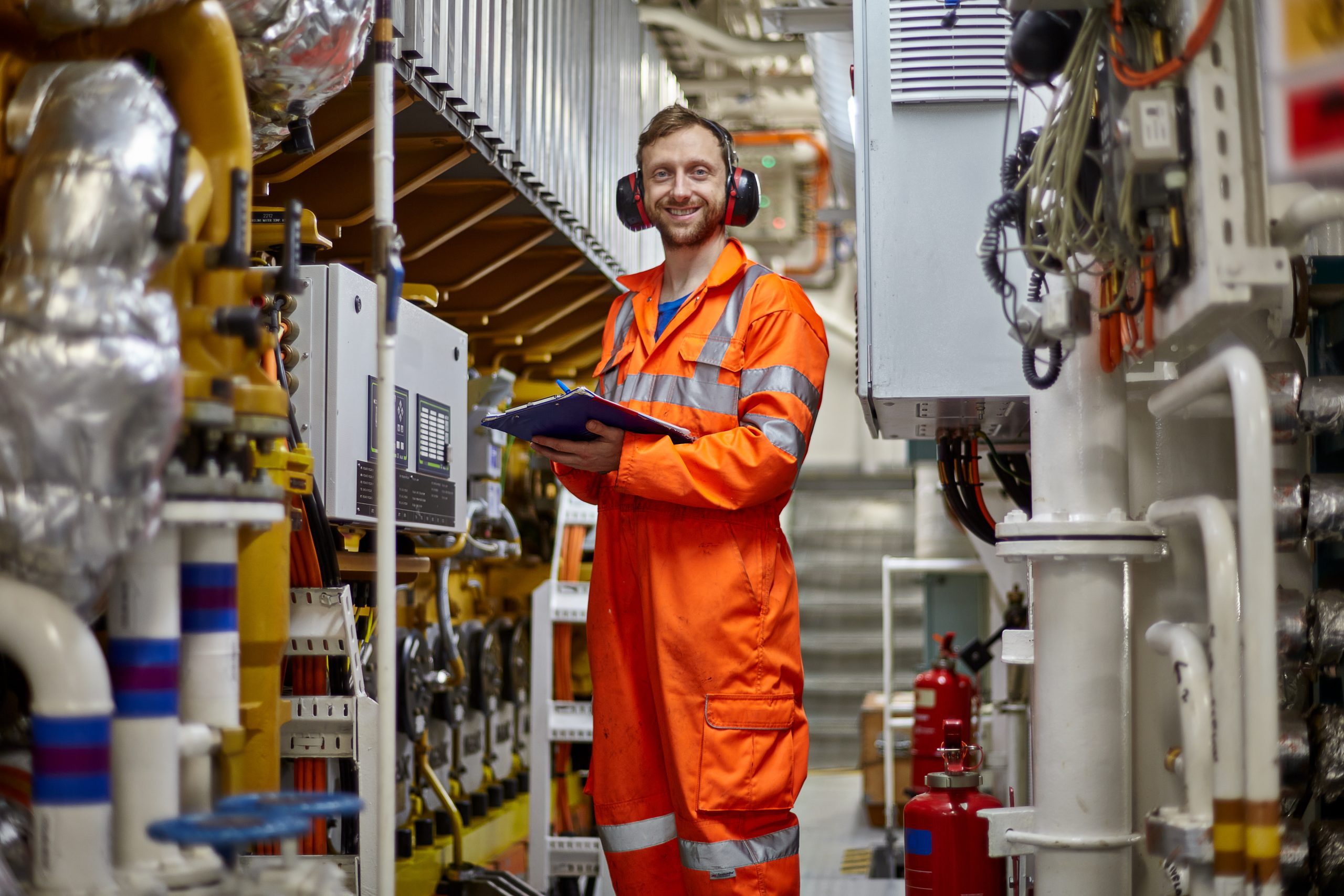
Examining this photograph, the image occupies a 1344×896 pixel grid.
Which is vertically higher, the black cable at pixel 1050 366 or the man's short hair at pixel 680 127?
the man's short hair at pixel 680 127

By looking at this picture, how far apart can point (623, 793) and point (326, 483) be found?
93 cm

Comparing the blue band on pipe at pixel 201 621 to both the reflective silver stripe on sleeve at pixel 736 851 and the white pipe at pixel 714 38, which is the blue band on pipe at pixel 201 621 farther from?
the white pipe at pixel 714 38

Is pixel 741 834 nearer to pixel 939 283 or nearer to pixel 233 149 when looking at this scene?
pixel 939 283

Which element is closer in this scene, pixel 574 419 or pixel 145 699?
pixel 145 699

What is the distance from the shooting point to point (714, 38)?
6.73 metres

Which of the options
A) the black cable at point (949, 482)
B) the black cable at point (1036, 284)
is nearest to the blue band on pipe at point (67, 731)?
the black cable at point (1036, 284)

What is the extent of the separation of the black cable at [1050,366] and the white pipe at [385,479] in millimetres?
1147

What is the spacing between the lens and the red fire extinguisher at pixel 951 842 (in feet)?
9.19

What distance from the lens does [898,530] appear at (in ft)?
31.8

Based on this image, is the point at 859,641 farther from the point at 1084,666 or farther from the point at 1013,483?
the point at 1084,666

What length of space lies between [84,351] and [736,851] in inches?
60.7

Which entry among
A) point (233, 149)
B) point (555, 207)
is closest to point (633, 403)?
point (233, 149)

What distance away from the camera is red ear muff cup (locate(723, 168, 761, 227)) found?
2863 millimetres

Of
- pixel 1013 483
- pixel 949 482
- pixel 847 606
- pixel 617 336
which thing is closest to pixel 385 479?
pixel 617 336
